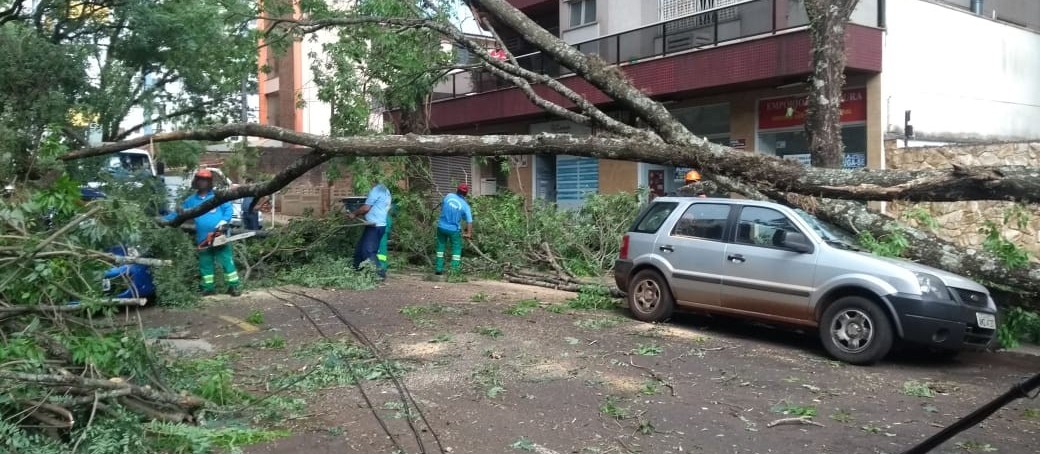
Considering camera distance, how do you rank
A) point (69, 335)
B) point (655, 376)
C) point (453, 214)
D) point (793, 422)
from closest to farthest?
point (69, 335), point (793, 422), point (655, 376), point (453, 214)

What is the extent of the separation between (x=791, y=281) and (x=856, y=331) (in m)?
0.80

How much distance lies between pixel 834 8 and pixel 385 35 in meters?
6.41

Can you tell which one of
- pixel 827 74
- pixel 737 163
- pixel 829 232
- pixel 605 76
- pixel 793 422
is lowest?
pixel 793 422

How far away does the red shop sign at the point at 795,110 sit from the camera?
1469 cm

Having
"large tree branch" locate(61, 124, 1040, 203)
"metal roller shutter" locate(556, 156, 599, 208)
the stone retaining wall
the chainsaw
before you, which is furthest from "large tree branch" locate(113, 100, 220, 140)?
the stone retaining wall

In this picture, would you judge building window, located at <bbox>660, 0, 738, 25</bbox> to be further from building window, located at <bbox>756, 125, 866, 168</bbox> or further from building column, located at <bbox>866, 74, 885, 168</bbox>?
building column, located at <bbox>866, 74, 885, 168</bbox>

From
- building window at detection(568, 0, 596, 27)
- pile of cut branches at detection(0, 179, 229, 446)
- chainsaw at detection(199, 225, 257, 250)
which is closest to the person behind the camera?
pile of cut branches at detection(0, 179, 229, 446)

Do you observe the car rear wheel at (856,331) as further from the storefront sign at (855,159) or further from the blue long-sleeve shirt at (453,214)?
the storefront sign at (855,159)

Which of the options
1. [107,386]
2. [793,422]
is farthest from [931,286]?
[107,386]

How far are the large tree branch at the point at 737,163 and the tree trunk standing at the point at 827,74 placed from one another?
21.2ft

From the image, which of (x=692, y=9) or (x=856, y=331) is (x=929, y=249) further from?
(x=692, y=9)

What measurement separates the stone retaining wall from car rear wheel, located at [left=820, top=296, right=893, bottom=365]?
4.96 metres

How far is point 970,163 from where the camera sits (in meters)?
13.0

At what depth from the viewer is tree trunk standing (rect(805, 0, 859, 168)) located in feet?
35.7
